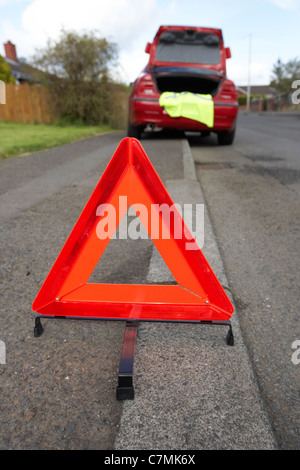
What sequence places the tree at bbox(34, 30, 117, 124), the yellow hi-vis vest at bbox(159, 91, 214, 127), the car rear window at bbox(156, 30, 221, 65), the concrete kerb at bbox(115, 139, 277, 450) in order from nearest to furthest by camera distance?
the concrete kerb at bbox(115, 139, 277, 450), the yellow hi-vis vest at bbox(159, 91, 214, 127), the car rear window at bbox(156, 30, 221, 65), the tree at bbox(34, 30, 117, 124)

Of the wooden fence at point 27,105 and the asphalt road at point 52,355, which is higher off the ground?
the wooden fence at point 27,105

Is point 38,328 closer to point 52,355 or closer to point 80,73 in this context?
point 52,355

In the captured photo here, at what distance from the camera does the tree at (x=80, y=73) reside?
49.6 ft

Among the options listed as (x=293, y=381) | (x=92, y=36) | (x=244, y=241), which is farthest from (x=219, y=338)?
(x=92, y=36)

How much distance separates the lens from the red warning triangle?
156cm

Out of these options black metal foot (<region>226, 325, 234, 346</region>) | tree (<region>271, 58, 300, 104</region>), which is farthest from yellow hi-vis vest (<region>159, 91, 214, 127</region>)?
tree (<region>271, 58, 300, 104</region>)

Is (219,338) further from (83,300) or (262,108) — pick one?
(262,108)

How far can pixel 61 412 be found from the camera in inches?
49.6

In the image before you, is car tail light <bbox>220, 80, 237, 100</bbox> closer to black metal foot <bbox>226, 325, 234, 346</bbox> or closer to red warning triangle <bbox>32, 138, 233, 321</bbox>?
red warning triangle <bbox>32, 138, 233, 321</bbox>

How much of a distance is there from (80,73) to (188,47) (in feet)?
29.7

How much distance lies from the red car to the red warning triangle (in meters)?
5.98

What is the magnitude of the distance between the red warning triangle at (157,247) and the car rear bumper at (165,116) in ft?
19.5

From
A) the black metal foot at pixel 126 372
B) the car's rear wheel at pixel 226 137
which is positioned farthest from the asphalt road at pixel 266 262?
the car's rear wheel at pixel 226 137

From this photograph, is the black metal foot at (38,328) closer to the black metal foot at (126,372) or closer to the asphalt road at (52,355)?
the asphalt road at (52,355)
